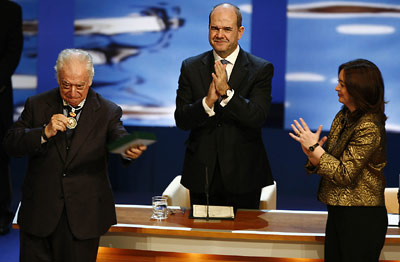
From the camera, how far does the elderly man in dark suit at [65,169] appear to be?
2586 millimetres

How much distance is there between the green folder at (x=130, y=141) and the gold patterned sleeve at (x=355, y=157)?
85cm

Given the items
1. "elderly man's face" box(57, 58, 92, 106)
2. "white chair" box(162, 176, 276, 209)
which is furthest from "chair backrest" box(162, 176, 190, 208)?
"elderly man's face" box(57, 58, 92, 106)

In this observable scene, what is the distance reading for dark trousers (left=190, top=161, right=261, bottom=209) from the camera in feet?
10.5

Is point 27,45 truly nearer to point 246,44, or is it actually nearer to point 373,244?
point 246,44

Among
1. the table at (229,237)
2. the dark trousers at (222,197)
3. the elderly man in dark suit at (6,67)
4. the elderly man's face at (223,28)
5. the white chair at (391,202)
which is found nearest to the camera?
the table at (229,237)

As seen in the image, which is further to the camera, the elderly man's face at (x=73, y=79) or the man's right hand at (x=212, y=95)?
the man's right hand at (x=212, y=95)

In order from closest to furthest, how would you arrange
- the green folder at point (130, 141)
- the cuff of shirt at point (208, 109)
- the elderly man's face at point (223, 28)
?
the green folder at point (130, 141) → the cuff of shirt at point (208, 109) → the elderly man's face at point (223, 28)

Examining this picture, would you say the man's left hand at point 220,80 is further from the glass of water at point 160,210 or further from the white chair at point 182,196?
the white chair at point 182,196

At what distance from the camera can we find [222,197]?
329cm

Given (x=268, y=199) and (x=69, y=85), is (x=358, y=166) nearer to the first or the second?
(x=69, y=85)

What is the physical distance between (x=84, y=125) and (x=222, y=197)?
3.36 feet

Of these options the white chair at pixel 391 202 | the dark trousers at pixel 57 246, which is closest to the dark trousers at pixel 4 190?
the dark trousers at pixel 57 246

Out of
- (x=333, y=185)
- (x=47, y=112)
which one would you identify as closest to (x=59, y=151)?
(x=47, y=112)

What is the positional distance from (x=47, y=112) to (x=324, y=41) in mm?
4806
